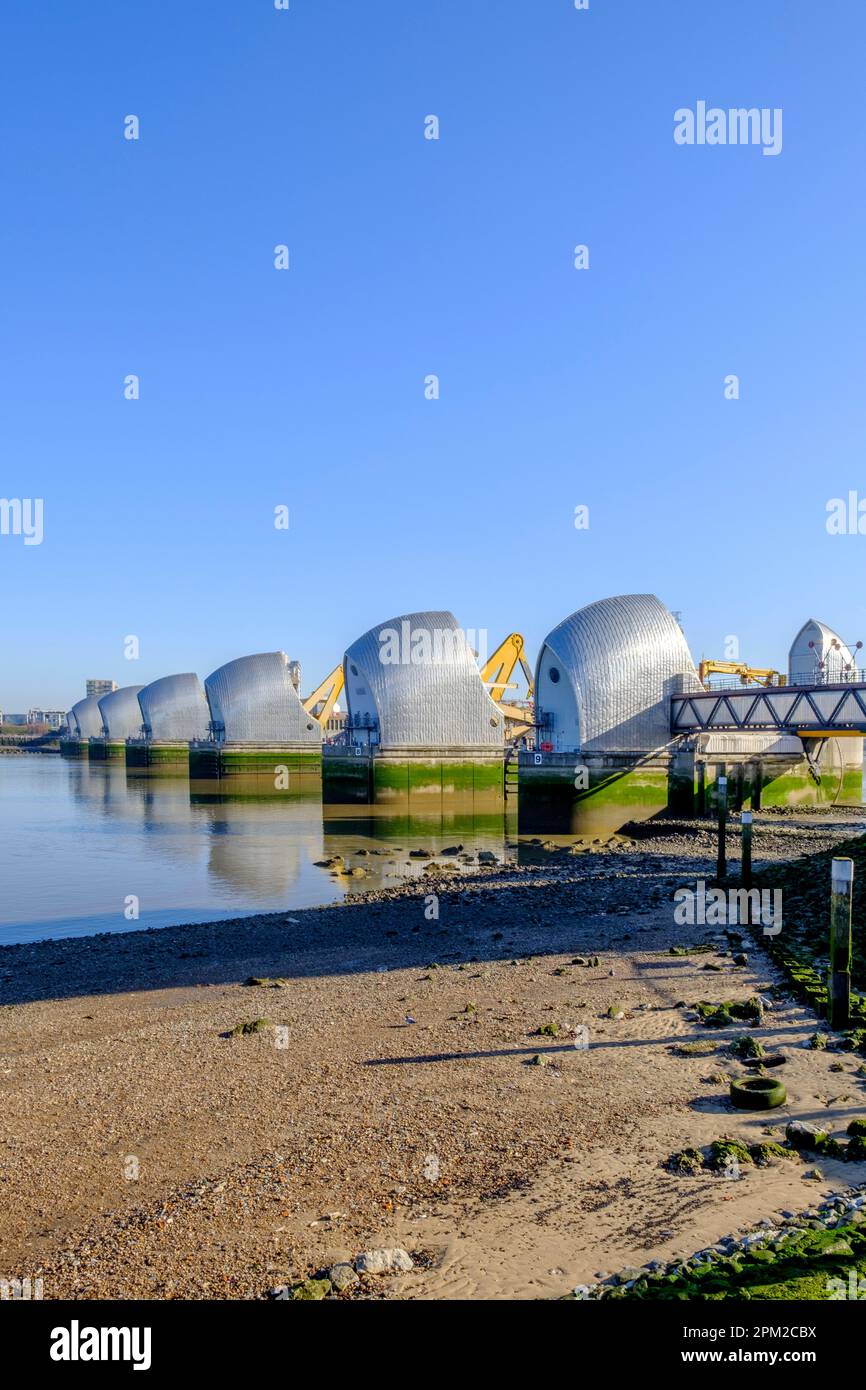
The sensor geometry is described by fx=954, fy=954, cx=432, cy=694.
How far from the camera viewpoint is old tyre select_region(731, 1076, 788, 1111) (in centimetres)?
734

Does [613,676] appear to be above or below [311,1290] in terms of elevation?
above

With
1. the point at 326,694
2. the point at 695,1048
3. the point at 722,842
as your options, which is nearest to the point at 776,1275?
A: the point at 695,1048

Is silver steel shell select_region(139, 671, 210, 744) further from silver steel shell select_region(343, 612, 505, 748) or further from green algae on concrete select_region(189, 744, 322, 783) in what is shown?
silver steel shell select_region(343, 612, 505, 748)

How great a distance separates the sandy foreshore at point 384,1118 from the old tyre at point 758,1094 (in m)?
0.09

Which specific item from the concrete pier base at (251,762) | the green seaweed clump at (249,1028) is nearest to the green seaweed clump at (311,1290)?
the green seaweed clump at (249,1028)

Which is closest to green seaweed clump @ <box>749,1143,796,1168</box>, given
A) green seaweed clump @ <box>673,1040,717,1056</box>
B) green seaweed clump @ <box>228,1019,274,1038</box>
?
green seaweed clump @ <box>673,1040,717,1056</box>

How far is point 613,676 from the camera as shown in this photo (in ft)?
141

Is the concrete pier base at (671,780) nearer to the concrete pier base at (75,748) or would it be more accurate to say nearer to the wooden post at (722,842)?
the wooden post at (722,842)

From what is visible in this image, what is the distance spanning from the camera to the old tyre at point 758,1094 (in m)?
7.34

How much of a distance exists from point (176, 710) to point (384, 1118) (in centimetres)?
8641

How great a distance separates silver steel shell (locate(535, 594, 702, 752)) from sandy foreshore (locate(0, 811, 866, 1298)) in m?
28.2

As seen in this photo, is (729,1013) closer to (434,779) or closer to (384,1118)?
(384,1118)
